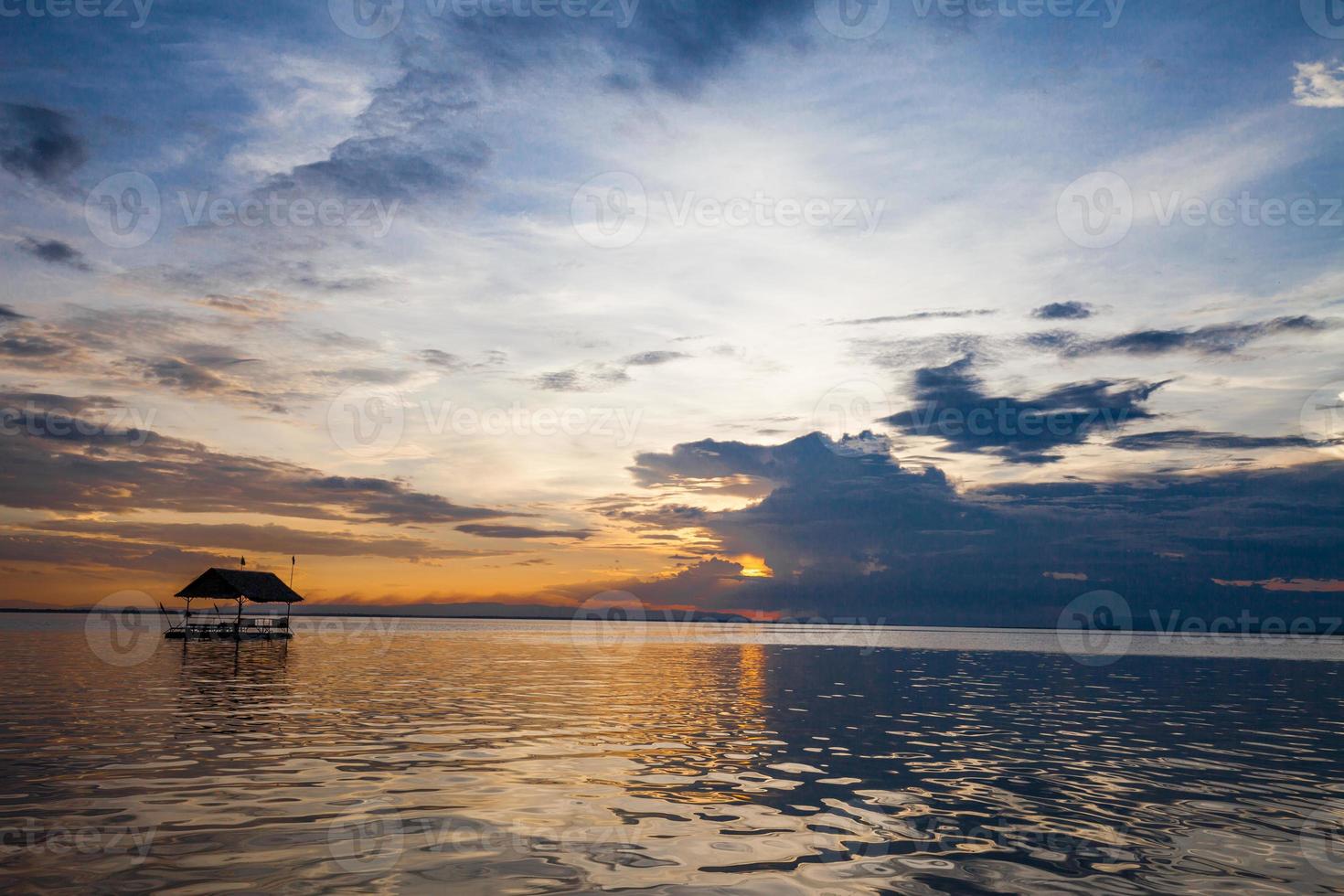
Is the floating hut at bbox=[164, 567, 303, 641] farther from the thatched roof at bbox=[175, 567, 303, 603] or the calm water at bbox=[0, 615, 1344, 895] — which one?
the calm water at bbox=[0, 615, 1344, 895]

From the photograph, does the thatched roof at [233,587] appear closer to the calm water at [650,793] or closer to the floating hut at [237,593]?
the floating hut at [237,593]

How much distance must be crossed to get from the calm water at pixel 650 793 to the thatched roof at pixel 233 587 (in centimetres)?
3387

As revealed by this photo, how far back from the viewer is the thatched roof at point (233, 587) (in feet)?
232

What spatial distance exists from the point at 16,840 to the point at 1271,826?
20.4 metres

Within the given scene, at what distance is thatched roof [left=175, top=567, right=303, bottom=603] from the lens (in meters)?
70.8

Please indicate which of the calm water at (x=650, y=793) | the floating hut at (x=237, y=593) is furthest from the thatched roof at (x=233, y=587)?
the calm water at (x=650, y=793)

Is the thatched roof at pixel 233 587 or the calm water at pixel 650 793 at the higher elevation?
the thatched roof at pixel 233 587

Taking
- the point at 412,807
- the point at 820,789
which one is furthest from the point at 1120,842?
the point at 412,807

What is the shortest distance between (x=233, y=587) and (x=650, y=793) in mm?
64897

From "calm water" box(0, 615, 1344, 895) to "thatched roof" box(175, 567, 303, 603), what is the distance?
3387cm

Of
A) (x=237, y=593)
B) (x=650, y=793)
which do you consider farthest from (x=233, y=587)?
(x=650, y=793)

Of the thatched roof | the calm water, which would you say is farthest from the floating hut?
the calm water

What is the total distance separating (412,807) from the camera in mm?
15469

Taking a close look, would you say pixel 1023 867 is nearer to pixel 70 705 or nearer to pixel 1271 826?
pixel 1271 826
